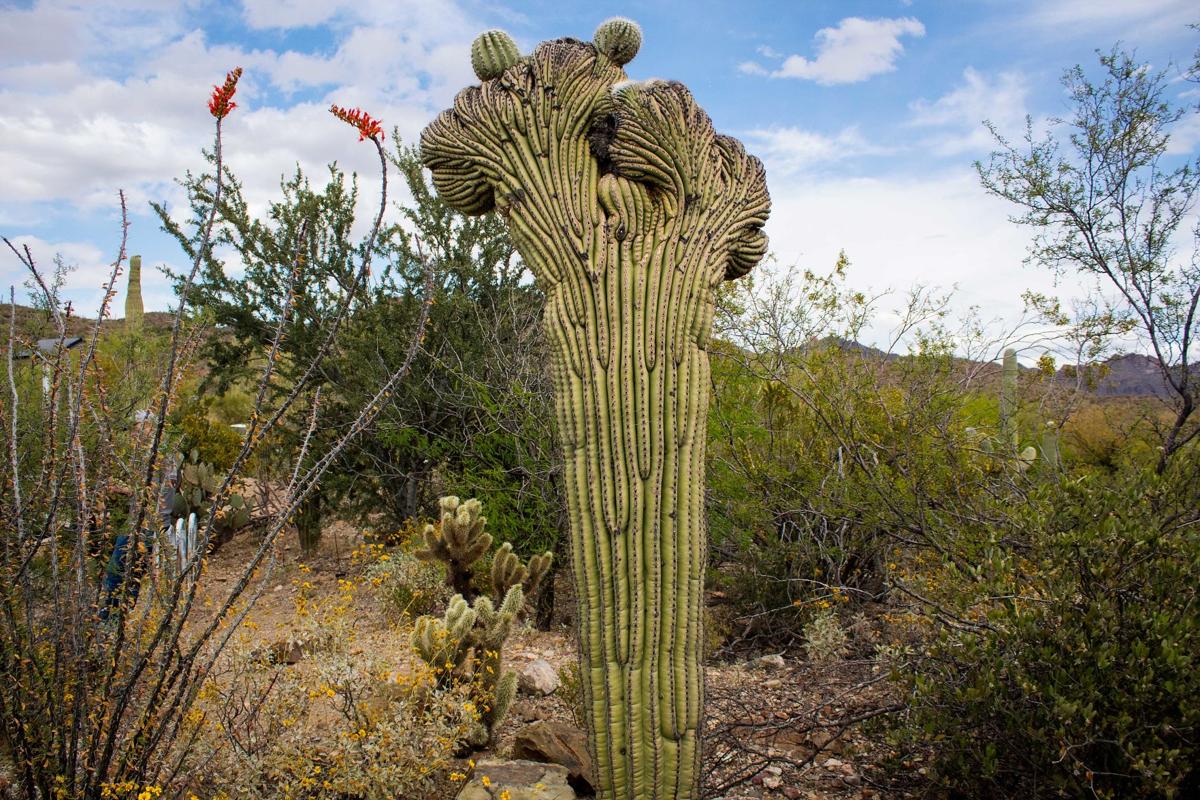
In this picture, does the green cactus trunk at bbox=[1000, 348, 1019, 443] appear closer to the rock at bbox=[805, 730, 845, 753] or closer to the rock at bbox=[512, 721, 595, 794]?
the rock at bbox=[805, 730, 845, 753]

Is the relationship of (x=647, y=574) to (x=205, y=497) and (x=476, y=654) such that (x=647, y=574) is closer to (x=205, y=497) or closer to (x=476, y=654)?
(x=476, y=654)

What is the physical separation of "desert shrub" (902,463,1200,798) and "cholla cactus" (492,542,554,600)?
3174mm

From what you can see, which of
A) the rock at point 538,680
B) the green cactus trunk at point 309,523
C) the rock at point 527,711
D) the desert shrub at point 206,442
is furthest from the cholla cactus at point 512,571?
the desert shrub at point 206,442

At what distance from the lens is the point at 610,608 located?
247cm

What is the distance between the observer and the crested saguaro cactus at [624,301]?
8.05 ft

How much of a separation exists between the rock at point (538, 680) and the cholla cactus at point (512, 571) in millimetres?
696

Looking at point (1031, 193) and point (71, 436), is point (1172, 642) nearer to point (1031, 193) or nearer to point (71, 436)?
point (71, 436)

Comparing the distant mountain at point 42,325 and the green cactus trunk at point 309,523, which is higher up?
the distant mountain at point 42,325

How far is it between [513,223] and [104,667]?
2.20 meters

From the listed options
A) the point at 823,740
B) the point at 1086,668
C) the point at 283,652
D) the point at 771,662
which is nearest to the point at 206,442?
the point at 283,652

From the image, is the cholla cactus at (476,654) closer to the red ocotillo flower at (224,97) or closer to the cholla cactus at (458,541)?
the cholla cactus at (458,541)

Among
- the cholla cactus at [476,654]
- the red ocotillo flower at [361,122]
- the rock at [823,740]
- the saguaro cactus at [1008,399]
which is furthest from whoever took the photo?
the saguaro cactus at [1008,399]

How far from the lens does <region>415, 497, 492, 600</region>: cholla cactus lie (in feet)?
18.5

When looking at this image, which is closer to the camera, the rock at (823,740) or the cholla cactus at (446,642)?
the rock at (823,740)
